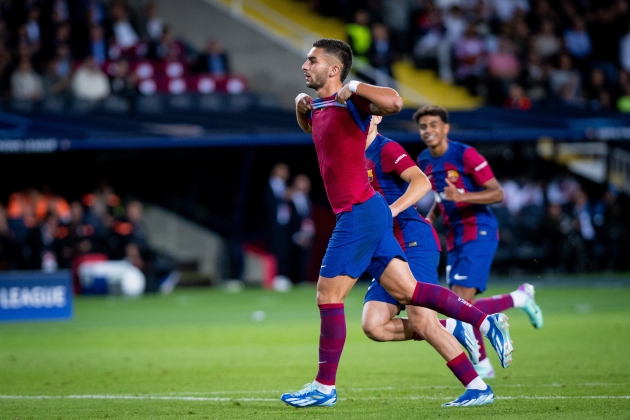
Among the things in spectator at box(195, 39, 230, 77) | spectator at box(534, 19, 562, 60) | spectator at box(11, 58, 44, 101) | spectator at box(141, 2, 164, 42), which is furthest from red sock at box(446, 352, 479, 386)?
spectator at box(534, 19, 562, 60)

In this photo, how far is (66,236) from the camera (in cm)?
2114

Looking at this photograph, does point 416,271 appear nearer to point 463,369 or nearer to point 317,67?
point 463,369

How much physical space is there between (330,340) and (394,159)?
1500 mm

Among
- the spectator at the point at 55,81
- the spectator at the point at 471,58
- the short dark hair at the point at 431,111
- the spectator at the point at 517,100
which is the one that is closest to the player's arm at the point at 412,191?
the short dark hair at the point at 431,111

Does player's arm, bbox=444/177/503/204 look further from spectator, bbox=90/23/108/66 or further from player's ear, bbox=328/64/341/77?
spectator, bbox=90/23/108/66

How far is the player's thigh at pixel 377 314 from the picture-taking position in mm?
7777

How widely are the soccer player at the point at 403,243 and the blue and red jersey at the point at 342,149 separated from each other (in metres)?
0.46

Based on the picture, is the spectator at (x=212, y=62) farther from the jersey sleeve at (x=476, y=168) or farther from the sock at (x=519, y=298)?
the sock at (x=519, y=298)

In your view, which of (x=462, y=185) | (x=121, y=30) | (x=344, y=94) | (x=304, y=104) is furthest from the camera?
(x=121, y=30)

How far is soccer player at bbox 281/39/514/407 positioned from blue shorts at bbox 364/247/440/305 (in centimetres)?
70

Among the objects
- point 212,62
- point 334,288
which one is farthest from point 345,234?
point 212,62

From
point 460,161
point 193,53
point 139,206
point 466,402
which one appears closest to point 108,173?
point 139,206

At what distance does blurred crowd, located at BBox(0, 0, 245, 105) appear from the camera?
2203 centimetres

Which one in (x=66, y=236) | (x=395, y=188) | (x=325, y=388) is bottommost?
(x=66, y=236)
